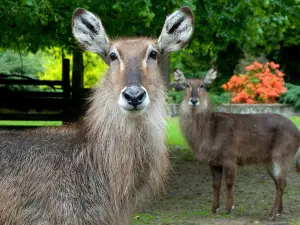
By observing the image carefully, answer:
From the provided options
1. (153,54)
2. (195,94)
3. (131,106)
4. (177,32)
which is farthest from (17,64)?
(131,106)

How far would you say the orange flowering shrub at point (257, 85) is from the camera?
28203 millimetres

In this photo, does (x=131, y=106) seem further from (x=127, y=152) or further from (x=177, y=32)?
(x=177, y=32)

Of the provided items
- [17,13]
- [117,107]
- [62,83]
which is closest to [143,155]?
[117,107]

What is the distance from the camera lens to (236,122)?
1166 centimetres

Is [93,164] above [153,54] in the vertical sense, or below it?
below

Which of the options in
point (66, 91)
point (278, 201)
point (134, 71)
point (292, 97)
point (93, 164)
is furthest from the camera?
point (292, 97)

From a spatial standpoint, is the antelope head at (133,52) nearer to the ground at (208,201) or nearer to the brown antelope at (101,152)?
the brown antelope at (101,152)

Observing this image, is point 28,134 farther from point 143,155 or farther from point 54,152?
point 143,155

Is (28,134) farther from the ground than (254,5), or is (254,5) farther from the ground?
(254,5)

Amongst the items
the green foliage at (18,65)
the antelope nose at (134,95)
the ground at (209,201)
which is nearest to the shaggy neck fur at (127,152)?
the antelope nose at (134,95)

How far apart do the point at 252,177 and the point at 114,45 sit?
9.65 metres

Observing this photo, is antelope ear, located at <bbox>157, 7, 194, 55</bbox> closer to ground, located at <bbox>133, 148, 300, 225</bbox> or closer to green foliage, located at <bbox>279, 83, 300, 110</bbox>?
ground, located at <bbox>133, 148, 300, 225</bbox>

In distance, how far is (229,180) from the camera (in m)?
10.9

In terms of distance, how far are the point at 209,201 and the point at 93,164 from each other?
6926 mm
